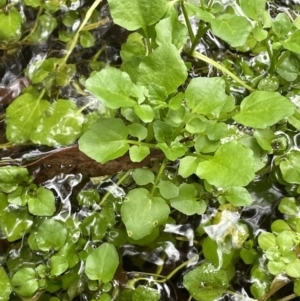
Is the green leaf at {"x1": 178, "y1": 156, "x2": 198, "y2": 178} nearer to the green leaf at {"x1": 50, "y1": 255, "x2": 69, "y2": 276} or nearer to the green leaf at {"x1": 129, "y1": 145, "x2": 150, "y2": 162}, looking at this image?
the green leaf at {"x1": 129, "y1": 145, "x2": 150, "y2": 162}

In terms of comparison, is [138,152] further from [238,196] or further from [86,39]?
[86,39]

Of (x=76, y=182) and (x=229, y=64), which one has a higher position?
(x=229, y=64)

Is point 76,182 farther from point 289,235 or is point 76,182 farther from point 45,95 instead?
point 289,235

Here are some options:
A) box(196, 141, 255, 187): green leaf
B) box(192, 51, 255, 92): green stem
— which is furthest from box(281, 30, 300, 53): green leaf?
box(196, 141, 255, 187): green leaf

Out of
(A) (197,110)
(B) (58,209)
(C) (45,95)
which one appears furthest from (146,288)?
(C) (45,95)

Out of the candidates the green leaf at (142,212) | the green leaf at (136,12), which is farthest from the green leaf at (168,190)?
the green leaf at (136,12)
